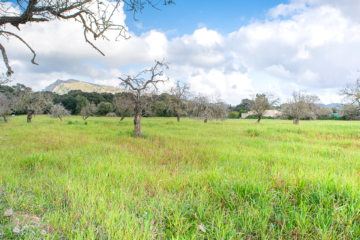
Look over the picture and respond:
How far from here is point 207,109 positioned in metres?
30.5

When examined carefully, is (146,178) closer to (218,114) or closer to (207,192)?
(207,192)

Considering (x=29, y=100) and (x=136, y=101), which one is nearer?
(x=136, y=101)

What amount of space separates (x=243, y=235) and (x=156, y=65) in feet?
41.6

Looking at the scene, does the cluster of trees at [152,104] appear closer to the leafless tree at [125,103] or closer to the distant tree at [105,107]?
the leafless tree at [125,103]

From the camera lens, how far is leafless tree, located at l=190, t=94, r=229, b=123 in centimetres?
3051

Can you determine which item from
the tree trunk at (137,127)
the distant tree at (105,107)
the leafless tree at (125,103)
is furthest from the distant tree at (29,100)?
the distant tree at (105,107)

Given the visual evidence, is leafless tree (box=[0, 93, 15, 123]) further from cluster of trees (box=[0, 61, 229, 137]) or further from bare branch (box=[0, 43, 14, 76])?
bare branch (box=[0, 43, 14, 76])

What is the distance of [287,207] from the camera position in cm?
315

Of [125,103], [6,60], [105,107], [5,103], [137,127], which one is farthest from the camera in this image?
[105,107]

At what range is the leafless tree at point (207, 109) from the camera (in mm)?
30506

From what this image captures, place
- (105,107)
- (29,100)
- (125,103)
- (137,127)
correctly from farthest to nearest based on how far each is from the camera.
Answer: (105,107) < (29,100) < (125,103) < (137,127)

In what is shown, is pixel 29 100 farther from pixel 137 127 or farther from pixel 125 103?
pixel 137 127

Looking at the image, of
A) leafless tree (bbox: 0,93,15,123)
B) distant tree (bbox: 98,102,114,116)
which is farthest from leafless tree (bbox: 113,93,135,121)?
distant tree (bbox: 98,102,114,116)

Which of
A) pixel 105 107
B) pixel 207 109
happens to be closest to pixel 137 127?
pixel 207 109
